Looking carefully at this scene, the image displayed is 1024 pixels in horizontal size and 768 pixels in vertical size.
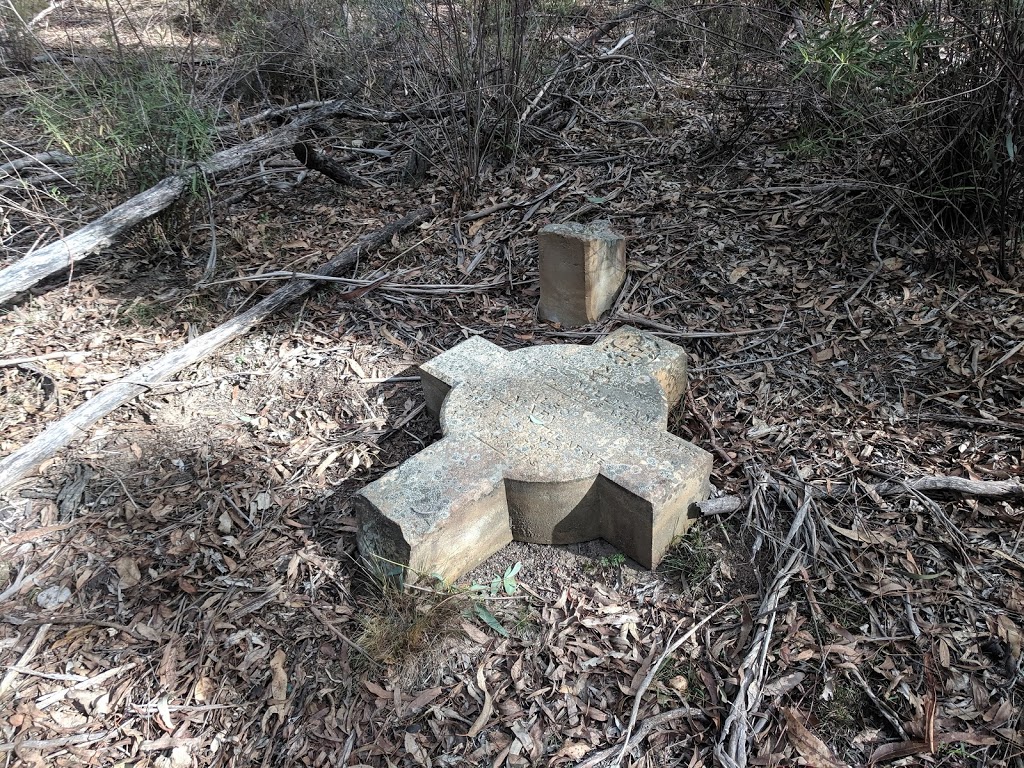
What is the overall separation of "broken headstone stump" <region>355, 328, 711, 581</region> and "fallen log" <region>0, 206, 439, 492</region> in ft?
4.26

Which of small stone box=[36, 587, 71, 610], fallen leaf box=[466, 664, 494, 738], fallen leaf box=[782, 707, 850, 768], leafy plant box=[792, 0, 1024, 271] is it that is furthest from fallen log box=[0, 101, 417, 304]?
fallen leaf box=[782, 707, 850, 768]

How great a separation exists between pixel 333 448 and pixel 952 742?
7.52 feet

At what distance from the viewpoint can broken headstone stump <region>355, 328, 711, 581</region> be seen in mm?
2309

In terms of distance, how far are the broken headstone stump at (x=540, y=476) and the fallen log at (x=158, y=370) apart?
130cm

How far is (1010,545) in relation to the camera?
229 centimetres

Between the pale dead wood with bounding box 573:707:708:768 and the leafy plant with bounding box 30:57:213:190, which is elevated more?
the leafy plant with bounding box 30:57:213:190

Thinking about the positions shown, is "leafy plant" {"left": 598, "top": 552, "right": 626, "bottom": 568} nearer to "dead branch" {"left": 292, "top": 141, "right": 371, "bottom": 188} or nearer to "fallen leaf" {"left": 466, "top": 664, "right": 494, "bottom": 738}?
"fallen leaf" {"left": 466, "top": 664, "right": 494, "bottom": 738}

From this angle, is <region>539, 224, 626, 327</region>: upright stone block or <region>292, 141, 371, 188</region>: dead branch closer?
<region>539, 224, 626, 327</region>: upright stone block

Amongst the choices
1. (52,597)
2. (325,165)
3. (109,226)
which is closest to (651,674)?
(52,597)

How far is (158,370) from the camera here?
3.25 m

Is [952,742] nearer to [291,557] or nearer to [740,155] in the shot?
[291,557]

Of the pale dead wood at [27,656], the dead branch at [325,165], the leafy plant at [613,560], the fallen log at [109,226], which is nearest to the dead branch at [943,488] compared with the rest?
the leafy plant at [613,560]

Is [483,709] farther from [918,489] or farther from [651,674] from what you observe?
[918,489]

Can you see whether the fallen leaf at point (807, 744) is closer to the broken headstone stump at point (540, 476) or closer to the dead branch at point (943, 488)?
the broken headstone stump at point (540, 476)
